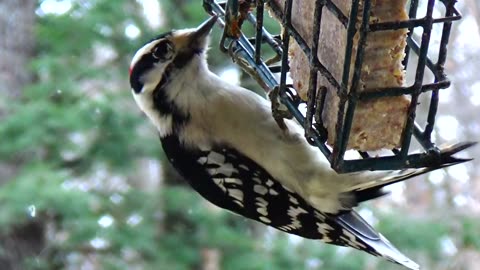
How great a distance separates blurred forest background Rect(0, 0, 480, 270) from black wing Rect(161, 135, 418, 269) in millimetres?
2276

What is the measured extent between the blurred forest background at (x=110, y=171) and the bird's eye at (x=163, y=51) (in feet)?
7.85

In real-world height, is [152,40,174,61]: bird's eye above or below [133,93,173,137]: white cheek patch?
above

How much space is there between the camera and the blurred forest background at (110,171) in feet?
16.3

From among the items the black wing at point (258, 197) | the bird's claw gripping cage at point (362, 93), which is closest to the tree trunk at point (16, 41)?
the black wing at point (258, 197)

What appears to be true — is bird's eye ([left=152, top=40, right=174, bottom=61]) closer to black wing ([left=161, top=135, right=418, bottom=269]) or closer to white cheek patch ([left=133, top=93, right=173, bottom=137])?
white cheek patch ([left=133, top=93, right=173, bottom=137])

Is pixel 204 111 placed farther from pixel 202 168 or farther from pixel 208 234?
pixel 208 234

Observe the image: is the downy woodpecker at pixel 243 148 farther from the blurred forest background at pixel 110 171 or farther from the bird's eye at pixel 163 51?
the blurred forest background at pixel 110 171

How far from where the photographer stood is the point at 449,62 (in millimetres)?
7078

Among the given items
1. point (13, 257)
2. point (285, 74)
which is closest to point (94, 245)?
point (13, 257)

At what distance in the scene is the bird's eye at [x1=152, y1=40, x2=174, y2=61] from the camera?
2469mm

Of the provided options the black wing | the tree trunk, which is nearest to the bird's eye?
the black wing

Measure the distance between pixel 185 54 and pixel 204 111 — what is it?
190 mm

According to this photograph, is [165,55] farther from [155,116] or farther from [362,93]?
[362,93]

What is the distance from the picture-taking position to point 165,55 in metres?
2.49
